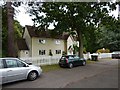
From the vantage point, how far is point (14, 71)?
10.7 metres

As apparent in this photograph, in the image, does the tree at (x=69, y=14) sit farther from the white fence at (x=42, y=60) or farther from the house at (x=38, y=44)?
the house at (x=38, y=44)

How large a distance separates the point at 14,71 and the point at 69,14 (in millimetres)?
14389

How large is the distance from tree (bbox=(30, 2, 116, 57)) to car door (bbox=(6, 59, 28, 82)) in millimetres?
11059

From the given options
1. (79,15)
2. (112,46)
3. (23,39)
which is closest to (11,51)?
(79,15)

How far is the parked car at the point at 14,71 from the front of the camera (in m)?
10.3

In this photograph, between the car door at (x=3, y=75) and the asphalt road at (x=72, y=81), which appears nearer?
the asphalt road at (x=72, y=81)

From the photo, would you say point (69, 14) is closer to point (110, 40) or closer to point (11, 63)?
point (11, 63)

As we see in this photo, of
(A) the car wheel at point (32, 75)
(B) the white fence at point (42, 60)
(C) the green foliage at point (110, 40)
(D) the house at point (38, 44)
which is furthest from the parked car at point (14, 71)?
(C) the green foliage at point (110, 40)

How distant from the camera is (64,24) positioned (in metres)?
23.3

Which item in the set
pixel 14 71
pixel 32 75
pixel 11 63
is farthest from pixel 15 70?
pixel 32 75

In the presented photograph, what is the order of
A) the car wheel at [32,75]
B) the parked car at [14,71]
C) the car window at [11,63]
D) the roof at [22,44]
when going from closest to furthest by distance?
1. the parked car at [14,71]
2. the car window at [11,63]
3. the car wheel at [32,75]
4. the roof at [22,44]

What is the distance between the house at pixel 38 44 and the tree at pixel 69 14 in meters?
9.88

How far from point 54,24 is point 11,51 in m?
8.03

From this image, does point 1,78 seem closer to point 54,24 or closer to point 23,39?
point 54,24
